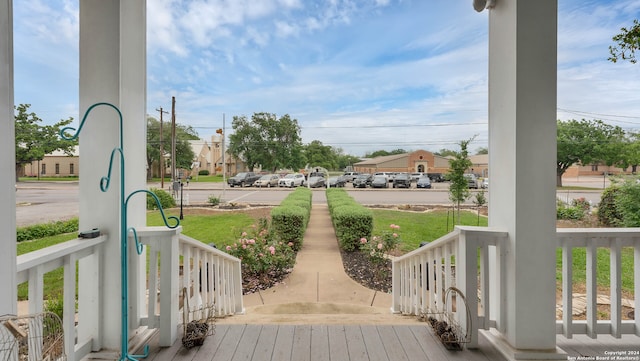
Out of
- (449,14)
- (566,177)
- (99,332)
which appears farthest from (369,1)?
(99,332)

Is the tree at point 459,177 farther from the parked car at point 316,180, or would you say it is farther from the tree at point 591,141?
the parked car at point 316,180

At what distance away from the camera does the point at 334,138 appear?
443cm

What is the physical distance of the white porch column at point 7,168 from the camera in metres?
0.98

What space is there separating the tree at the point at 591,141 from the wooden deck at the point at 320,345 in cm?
170

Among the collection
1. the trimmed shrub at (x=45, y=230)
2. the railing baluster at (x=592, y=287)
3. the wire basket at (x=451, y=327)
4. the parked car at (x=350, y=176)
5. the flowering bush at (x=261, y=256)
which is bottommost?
the flowering bush at (x=261, y=256)


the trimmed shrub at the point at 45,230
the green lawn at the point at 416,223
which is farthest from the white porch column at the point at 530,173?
the green lawn at the point at 416,223

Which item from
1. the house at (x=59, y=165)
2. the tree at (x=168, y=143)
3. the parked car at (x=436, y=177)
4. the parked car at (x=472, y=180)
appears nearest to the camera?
the house at (x=59, y=165)

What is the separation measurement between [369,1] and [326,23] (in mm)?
671

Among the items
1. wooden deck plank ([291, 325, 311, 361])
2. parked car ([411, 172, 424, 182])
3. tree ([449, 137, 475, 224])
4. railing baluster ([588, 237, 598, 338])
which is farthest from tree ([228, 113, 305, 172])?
railing baluster ([588, 237, 598, 338])

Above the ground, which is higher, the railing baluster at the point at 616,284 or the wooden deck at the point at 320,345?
the railing baluster at the point at 616,284

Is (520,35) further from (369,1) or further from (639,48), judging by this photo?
(369,1)

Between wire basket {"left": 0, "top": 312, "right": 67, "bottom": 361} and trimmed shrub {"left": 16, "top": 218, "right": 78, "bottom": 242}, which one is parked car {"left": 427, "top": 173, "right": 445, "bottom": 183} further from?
wire basket {"left": 0, "top": 312, "right": 67, "bottom": 361}

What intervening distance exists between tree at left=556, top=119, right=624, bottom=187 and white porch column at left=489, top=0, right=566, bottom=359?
97cm

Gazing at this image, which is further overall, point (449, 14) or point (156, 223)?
point (449, 14)
